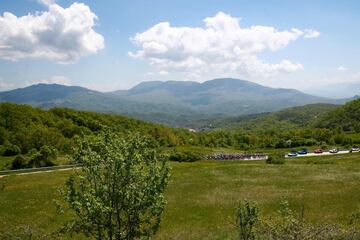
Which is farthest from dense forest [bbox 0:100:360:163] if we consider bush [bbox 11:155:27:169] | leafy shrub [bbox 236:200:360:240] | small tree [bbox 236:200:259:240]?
small tree [bbox 236:200:259:240]

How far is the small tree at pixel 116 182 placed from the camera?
666 inches

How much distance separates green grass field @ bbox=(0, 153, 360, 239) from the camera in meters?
33.3

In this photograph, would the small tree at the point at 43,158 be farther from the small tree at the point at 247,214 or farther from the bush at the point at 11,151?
the small tree at the point at 247,214

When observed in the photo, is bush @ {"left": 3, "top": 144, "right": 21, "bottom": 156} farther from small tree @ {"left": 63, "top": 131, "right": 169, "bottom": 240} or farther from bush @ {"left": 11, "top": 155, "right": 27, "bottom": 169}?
small tree @ {"left": 63, "top": 131, "right": 169, "bottom": 240}

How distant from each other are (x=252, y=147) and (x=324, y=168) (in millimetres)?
115303

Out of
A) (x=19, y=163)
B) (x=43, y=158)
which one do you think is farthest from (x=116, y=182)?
(x=19, y=163)

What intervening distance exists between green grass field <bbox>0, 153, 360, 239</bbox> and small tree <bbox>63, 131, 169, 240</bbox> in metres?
12.2

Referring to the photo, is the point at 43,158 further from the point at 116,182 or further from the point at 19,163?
the point at 116,182

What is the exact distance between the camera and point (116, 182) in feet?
56.3

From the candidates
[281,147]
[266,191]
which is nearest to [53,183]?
[266,191]

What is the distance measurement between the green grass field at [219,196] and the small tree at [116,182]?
12.2m

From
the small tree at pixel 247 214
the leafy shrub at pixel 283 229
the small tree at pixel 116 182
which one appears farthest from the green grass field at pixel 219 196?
the small tree at pixel 116 182

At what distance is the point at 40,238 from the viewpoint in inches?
1126

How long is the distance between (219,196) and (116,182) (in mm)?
26167
